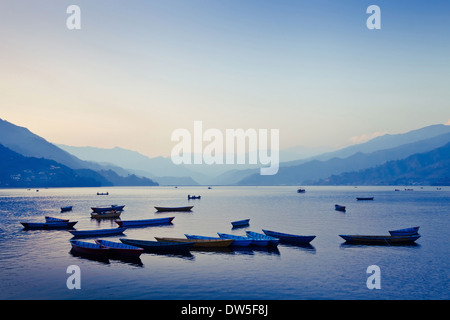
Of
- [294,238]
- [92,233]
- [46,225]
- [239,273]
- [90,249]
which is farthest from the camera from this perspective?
[46,225]

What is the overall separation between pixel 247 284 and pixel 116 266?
16548 mm

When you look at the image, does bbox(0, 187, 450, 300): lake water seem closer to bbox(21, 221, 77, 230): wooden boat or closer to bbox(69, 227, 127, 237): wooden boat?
bbox(69, 227, 127, 237): wooden boat

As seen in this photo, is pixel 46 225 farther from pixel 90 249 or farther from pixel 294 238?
pixel 294 238

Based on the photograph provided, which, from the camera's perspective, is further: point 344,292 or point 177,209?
point 177,209

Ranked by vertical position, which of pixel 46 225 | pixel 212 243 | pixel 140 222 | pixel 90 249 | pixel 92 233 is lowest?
pixel 140 222

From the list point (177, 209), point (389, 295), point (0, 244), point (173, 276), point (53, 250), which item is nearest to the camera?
point (389, 295)

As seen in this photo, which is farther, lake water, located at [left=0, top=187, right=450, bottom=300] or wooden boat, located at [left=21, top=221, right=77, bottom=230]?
wooden boat, located at [left=21, top=221, right=77, bottom=230]

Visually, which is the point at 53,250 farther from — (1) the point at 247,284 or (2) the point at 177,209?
(2) the point at 177,209

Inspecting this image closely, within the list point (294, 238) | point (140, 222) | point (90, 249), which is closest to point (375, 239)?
point (294, 238)

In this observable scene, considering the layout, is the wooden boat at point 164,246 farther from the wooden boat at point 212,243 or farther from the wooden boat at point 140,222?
the wooden boat at point 140,222

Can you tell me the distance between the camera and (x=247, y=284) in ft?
105

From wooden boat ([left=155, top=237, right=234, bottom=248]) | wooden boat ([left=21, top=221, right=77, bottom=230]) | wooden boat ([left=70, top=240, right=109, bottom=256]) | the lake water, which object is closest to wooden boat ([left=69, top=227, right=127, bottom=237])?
the lake water
